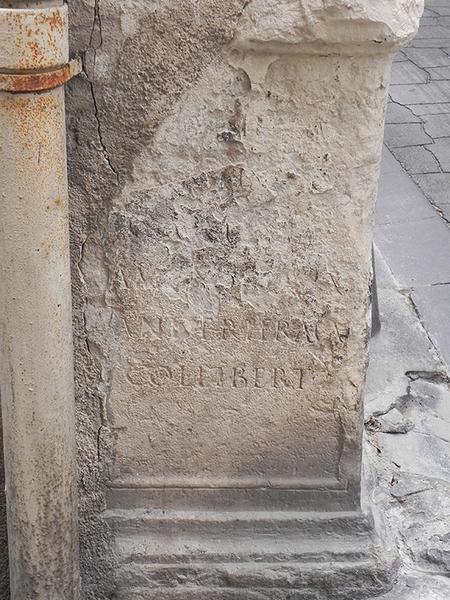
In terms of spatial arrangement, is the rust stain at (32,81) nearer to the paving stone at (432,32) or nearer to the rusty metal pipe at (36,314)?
the rusty metal pipe at (36,314)

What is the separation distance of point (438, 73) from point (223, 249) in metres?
4.70

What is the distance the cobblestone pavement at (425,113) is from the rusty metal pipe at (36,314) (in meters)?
2.68

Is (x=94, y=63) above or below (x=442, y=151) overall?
above

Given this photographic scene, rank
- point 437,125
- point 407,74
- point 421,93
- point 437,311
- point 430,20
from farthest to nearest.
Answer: point 430,20 < point 407,74 < point 421,93 < point 437,125 < point 437,311

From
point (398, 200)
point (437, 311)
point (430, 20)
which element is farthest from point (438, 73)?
point (437, 311)

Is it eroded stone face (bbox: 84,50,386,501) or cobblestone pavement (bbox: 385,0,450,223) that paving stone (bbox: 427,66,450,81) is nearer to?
→ cobblestone pavement (bbox: 385,0,450,223)

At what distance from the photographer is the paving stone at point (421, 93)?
5.77 metres

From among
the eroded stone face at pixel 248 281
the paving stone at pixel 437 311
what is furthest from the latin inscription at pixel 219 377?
the paving stone at pixel 437 311

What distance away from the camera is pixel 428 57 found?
658cm

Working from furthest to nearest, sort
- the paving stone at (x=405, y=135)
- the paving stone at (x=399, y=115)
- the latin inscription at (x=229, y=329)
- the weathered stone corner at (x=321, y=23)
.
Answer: the paving stone at (x=399, y=115) < the paving stone at (x=405, y=135) < the latin inscription at (x=229, y=329) < the weathered stone corner at (x=321, y=23)

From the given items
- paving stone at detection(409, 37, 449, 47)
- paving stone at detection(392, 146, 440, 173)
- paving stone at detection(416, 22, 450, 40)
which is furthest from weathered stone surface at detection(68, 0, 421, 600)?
paving stone at detection(416, 22, 450, 40)

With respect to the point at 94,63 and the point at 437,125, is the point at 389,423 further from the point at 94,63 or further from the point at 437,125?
the point at 437,125

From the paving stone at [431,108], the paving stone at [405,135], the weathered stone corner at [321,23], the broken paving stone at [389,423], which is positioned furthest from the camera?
the paving stone at [431,108]

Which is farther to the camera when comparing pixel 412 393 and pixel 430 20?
pixel 430 20
